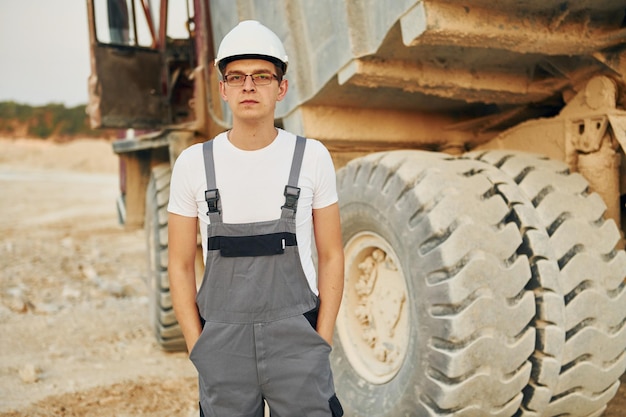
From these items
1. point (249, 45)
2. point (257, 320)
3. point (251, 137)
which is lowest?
point (257, 320)

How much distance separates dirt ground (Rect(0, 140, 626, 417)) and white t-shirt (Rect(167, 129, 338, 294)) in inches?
80.0

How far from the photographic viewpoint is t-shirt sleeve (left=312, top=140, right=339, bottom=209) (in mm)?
1913

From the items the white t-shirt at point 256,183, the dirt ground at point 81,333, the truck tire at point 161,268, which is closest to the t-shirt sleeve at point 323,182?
the white t-shirt at point 256,183

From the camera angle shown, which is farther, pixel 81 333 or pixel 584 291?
pixel 81 333

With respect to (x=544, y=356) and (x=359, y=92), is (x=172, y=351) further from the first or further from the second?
(x=544, y=356)

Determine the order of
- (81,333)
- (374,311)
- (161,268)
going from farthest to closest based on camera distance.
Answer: (81,333), (161,268), (374,311)

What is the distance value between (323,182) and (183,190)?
1.27 feet

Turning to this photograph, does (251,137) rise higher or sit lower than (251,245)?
higher

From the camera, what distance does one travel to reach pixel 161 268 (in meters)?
4.92

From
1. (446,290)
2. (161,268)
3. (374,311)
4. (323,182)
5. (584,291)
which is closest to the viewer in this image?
(323,182)

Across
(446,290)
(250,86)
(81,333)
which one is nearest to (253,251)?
(250,86)

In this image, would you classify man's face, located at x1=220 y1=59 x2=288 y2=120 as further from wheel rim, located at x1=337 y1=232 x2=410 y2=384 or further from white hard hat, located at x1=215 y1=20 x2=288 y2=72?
wheel rim, located at x1=337 y1=232 x2=410 y2=384

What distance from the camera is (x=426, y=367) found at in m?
2.57

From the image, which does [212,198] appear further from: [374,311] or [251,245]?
[374,311]
